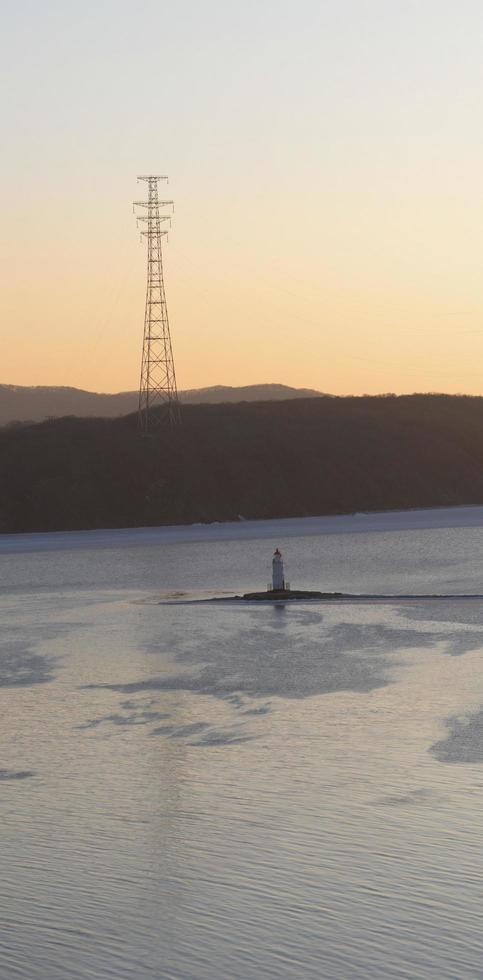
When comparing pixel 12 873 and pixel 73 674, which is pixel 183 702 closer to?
pixel 73 674

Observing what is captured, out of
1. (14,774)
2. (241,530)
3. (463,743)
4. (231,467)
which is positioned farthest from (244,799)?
(231,467)

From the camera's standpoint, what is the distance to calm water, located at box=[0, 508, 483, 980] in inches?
401

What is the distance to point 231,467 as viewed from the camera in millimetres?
122750

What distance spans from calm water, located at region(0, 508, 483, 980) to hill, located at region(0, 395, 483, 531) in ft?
258

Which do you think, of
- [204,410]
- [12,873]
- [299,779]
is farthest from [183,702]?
[204,410]

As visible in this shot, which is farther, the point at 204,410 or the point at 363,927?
the point at 204,410

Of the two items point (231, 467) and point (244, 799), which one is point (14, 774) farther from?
point (231, 467)

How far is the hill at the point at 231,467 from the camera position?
112m

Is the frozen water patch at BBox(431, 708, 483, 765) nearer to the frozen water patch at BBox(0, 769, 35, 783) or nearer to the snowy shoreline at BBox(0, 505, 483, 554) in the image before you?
the frozen water patch at BBox(0, 769, 35, 783)

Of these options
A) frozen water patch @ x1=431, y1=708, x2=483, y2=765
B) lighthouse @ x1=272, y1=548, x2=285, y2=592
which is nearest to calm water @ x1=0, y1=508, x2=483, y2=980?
frozen water patch @ x1=431, y1=708, x2=483, y2=765

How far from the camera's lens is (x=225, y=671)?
2419cm

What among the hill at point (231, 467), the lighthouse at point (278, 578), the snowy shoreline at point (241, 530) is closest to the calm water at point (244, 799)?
the lighthouse at point (278, 578)

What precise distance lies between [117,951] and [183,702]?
1087cm

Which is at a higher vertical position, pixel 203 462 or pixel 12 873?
pixel 203 462
